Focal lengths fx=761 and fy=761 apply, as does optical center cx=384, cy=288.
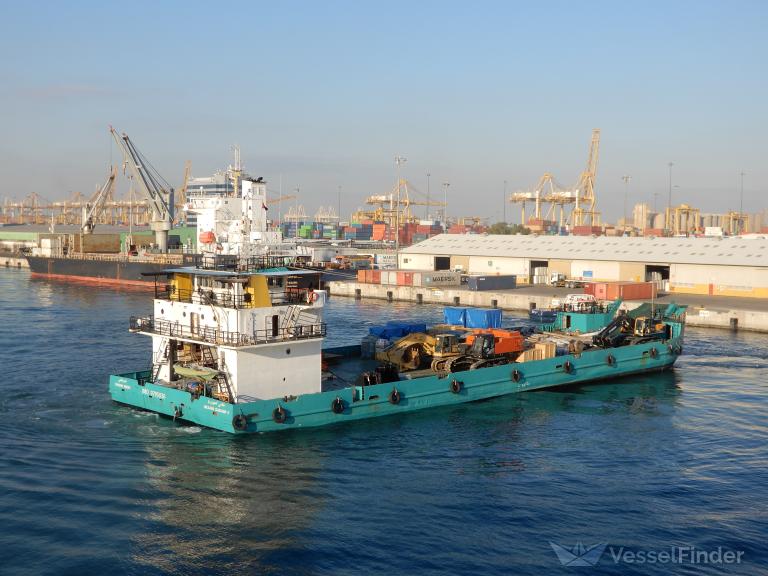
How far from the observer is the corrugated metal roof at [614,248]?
68.6 metres

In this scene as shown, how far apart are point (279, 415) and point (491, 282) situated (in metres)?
49.1

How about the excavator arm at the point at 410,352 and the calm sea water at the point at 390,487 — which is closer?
the calm sea water at the point at 390,487

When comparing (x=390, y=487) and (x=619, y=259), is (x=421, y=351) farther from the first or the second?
(x=619, y=259)

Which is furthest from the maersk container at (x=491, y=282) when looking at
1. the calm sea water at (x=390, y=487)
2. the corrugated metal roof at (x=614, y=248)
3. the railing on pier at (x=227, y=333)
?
the railing on pier at (x=227, y=333)

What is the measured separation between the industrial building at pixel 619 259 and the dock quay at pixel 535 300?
1997 mm

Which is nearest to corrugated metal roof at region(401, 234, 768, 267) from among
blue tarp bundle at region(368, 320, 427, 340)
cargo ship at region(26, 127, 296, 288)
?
cargo ship at region(26, 127, 296, 288)

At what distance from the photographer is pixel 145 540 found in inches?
752

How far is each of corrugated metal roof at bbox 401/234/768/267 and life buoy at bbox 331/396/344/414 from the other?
49.8 metres

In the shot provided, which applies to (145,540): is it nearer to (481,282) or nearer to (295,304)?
(295,304)

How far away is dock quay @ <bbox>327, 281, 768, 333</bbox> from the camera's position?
56156 millimetres

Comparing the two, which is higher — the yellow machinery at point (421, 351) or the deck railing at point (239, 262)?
the deck railing at point (239, 262)

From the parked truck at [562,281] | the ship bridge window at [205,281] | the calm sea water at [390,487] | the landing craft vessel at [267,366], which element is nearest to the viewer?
the calm sea water at [390,487]

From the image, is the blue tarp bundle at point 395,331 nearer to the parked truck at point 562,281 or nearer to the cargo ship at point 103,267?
the parked truck at point 562,281

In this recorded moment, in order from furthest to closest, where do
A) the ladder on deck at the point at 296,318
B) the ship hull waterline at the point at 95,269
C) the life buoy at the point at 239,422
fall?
the ship hull waterline at the point at 95,269 → the ladder on deck at the point at 296,318 → the life buoy at the point at 239,422
